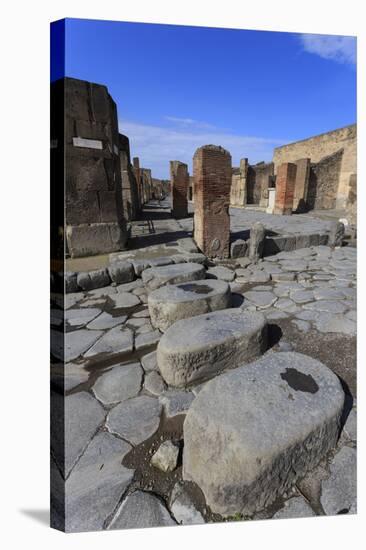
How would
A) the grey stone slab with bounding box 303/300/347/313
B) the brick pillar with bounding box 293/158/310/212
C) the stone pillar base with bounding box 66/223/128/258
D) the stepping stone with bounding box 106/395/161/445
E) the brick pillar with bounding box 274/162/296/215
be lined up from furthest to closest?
1. the brick pillar with bounding box 293/158/310/212
2. the brick pillar with bounding box 274/162/296/215
3. the stone pillar base with bounding box 66/223/128/258
4. the grey stone slab with bounding box 303/300/347/313
5. the stepping stone with bounding box 106/395/161/445

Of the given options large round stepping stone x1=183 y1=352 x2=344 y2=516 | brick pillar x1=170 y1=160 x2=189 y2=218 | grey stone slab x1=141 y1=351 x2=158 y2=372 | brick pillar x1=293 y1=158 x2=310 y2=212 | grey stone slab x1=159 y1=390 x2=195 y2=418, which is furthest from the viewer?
brick pillar x1=293 y1=158 x2=310 y2=212

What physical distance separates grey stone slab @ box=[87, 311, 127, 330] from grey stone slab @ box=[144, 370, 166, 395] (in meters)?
0.93

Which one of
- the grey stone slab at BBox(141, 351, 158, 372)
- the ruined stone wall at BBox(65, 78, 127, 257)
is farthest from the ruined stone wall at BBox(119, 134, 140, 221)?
the grey stone slab at BBox(141, 351, 158, 372)

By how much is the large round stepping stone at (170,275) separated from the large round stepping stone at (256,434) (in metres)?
1.83

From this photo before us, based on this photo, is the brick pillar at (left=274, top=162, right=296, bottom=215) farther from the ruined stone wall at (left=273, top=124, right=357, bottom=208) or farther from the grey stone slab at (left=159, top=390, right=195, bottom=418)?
the grey stone slab at (left=159, top=390, right=195, bottom=418)

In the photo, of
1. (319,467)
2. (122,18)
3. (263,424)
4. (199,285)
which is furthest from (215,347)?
(122,18)

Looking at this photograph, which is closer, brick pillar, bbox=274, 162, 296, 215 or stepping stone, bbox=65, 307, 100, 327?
stepping stone, bbox=65, 307, 100, 327

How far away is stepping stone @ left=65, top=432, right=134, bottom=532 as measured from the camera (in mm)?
1087

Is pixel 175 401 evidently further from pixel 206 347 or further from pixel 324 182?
pixel 324 182

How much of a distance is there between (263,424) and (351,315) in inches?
81.9

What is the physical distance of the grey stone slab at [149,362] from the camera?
2033mm

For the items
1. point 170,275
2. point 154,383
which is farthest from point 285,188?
point 154,383

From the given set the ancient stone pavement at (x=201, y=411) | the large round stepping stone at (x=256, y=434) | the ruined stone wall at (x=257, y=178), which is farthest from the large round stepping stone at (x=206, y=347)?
the ruined stone wall at (x=257, y=178)

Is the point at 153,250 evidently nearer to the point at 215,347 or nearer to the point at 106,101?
the point at 106,101
